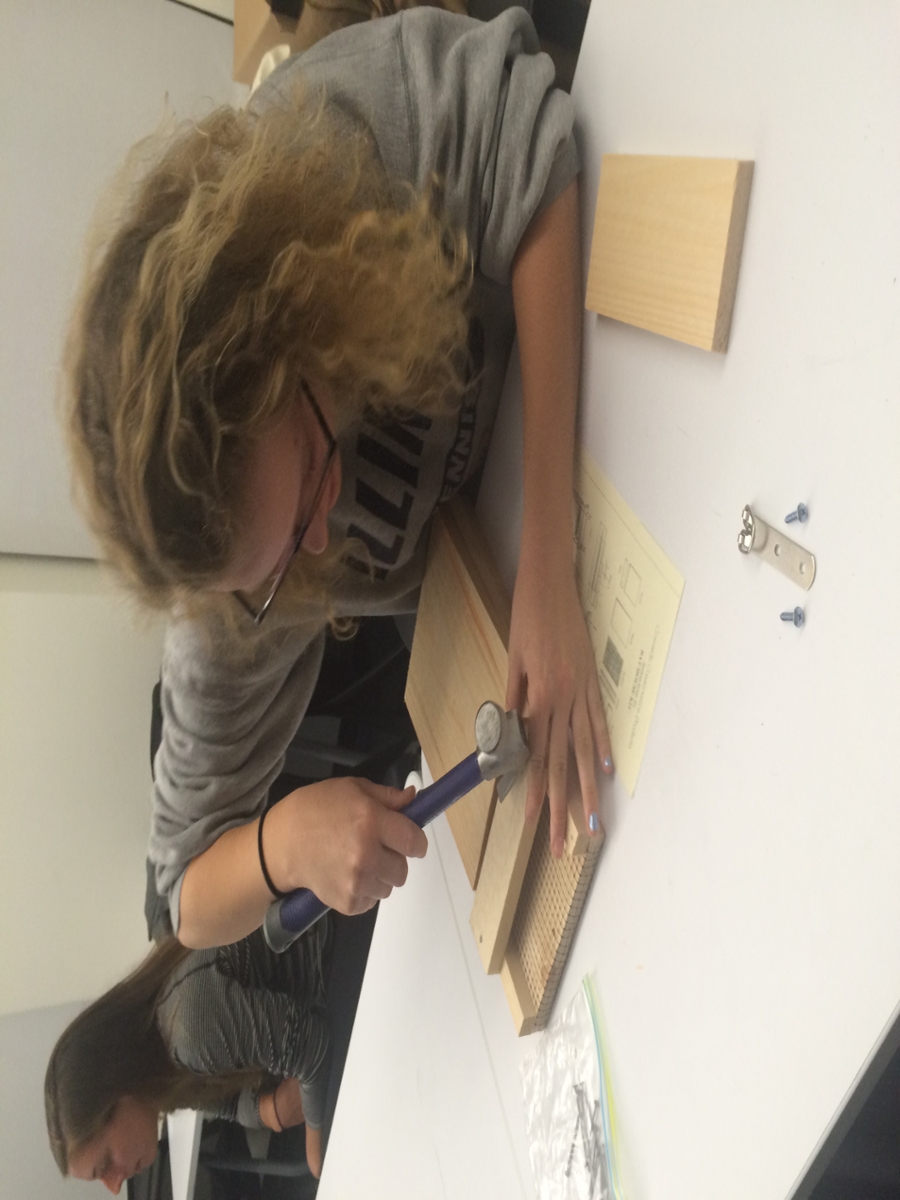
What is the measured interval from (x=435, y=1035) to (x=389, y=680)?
79 centimetres

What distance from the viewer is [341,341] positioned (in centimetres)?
48

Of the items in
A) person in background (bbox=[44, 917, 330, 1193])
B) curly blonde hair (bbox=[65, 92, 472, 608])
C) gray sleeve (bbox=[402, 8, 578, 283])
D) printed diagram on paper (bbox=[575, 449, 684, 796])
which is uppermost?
gray sleeve (bbox=[402, 8, 578, 283])

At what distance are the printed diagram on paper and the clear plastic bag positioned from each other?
6.3 inches

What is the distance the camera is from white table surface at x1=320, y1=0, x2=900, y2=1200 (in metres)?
0.25

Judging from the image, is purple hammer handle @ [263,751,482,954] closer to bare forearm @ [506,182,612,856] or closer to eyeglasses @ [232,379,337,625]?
bare forearm @ [506,182,612,856]

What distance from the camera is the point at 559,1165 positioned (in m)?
0.46

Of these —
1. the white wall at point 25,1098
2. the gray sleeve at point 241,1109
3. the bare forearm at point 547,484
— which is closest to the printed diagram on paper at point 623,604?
the bare forearm at point 547,484

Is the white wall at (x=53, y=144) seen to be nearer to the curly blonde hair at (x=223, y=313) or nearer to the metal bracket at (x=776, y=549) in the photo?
the curly blonde hair at (x=223, y=313)

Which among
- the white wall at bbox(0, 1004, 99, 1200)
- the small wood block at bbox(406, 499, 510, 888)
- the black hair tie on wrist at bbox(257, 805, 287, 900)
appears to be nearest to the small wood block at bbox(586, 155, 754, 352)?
the small wood block at bbox(406, 499, 510, 888)

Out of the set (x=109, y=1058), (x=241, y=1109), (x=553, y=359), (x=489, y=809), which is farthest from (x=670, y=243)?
(x=241, y=1109)

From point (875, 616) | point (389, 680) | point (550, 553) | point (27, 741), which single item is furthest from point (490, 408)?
point (27, 741)

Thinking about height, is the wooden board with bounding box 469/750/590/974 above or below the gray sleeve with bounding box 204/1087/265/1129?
above

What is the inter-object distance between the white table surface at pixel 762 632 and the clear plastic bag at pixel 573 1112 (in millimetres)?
19

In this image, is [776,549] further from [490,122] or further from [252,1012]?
[252,1012]
